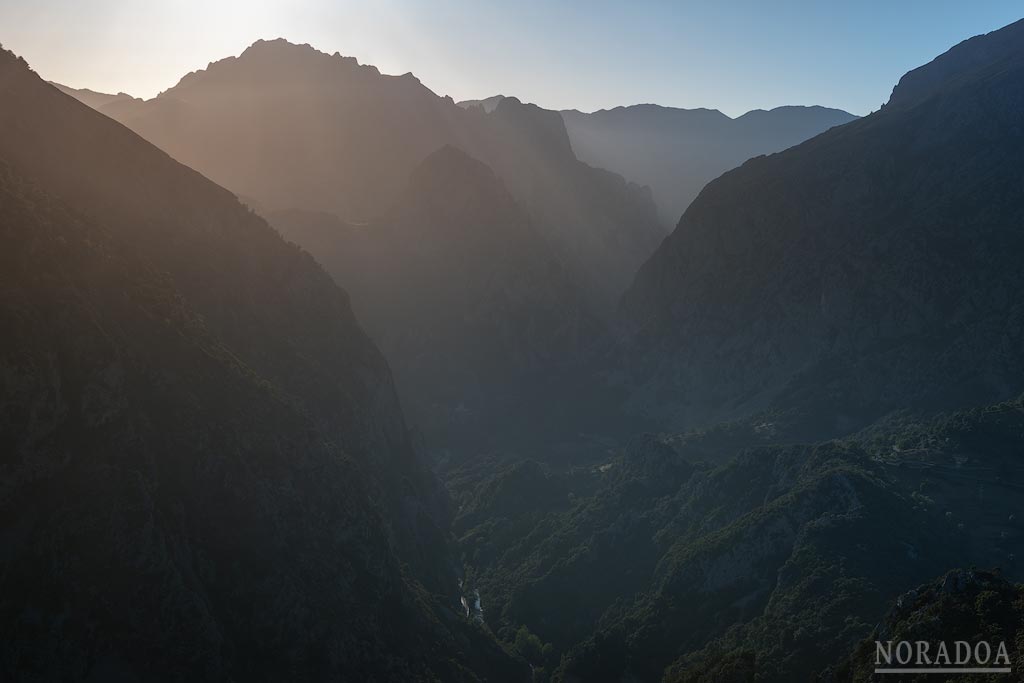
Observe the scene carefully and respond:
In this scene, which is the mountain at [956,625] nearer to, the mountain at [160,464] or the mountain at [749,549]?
the mountain at [749,549]

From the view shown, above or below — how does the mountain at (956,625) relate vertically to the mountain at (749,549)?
above

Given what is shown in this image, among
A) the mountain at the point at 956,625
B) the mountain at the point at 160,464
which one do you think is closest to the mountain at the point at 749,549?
the mountain at the point at 956,625

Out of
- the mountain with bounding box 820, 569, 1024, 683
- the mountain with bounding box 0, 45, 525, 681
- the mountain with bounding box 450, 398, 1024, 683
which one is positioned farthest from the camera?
the mountain with bounding box 450, 398, 1024, 683

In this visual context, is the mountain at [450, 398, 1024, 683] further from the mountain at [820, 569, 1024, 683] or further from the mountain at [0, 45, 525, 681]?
the mountain at [0, 45, 525, 681]

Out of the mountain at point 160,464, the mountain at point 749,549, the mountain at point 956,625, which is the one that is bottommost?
the mountain at point 749,549

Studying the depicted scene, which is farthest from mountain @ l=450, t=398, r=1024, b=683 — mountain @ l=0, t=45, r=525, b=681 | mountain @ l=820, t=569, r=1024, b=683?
mountain @ l=0, t=45, r=525, b=681

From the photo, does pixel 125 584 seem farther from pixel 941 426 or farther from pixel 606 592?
pixel 941 426

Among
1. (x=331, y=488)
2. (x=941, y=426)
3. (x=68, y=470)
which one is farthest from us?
(x=941, y=426)

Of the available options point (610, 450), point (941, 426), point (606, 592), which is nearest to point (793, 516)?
point (606, 592)
